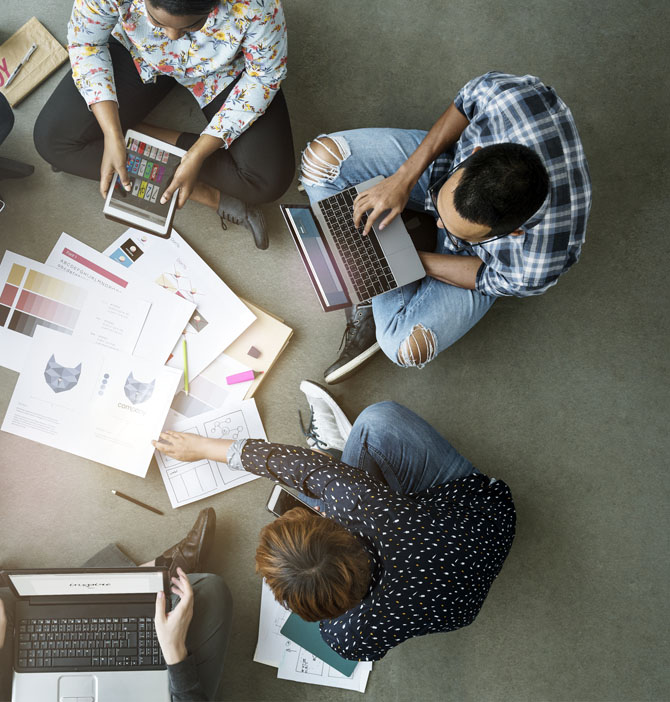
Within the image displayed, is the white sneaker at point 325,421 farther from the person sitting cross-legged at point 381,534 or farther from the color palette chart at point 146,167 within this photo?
the color palette chart at point 146,167

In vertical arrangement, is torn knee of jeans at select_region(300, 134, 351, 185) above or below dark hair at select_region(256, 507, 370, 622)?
above

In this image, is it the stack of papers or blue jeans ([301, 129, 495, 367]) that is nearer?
blue jeans ([301, 129, 495, 367])

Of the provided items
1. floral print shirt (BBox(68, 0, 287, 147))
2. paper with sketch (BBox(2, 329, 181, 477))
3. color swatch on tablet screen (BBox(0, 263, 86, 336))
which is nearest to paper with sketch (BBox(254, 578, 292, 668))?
paper with sketch (BBox(2, 329, 181, 477))

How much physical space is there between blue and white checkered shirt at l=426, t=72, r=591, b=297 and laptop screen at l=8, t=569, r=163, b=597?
1229 mm

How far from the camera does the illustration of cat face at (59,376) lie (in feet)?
5.41

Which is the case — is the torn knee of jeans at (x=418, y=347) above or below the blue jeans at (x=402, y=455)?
above

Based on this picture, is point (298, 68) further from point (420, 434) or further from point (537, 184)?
point (420, 434)

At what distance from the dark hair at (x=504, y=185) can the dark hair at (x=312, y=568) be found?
757 millimetres

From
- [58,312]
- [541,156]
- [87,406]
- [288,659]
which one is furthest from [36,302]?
[541,156]

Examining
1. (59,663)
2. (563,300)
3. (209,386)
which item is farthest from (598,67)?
(59,663)

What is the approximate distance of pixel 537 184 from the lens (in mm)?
1119

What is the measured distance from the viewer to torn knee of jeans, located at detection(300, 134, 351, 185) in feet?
5.08

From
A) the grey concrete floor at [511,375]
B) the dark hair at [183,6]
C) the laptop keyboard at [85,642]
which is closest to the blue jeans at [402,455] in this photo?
the grey concrete floor at [511,375]

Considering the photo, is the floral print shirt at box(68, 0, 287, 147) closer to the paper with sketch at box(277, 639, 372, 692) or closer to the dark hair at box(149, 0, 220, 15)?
the dark hair at box(149, 0, 220, 15)
